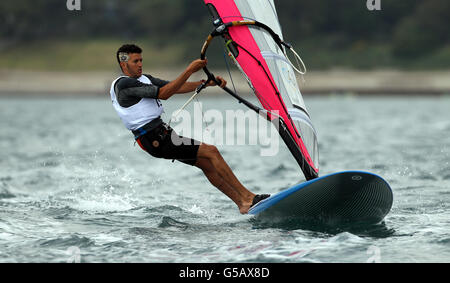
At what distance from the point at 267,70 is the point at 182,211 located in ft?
6.98

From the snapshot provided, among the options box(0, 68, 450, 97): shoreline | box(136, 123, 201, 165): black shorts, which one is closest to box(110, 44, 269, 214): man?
box(136, 123, 201, 165): black shorts

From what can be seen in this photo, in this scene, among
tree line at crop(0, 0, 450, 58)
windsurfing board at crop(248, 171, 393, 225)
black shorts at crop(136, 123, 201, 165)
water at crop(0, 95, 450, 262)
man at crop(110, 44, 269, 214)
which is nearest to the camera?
water at crop(0, 95, 450, 262)

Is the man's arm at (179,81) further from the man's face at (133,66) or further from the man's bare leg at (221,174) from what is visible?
the man's bare leg at (221,174)

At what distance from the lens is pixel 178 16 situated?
Answer: 78625 mm

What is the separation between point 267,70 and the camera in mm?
7645

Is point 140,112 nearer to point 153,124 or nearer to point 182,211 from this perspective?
point 153,124

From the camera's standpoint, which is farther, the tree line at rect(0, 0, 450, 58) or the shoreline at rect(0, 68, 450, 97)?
the tree line at rect(0, 0, 450, 58)

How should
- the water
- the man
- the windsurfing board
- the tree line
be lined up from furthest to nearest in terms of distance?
the tree line → the man → the windsurfing board → the water

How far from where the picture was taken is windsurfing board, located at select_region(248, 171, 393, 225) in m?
6.84

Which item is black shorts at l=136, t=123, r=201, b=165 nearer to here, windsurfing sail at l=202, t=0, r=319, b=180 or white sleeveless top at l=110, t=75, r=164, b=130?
white sleeveless top at l=110, t=75, r=164, b=130

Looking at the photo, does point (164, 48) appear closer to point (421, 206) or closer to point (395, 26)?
point (395, 26)

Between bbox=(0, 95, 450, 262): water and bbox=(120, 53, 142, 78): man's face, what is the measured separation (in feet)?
5.43

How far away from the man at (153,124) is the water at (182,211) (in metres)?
0.53
